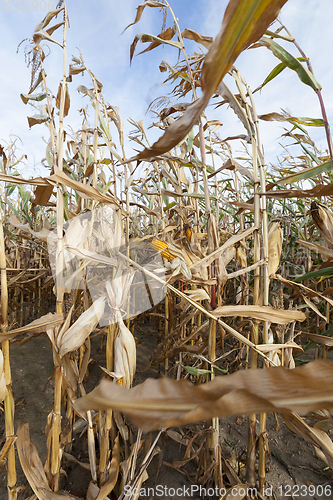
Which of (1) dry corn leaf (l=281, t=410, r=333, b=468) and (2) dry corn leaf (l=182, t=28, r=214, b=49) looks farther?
(2) dry corn leaf (l=182, t=28, r=214, b=49)

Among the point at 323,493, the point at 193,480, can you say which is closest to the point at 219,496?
the point at 193,480

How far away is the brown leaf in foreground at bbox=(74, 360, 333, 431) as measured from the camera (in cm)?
23

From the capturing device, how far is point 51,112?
804 mm

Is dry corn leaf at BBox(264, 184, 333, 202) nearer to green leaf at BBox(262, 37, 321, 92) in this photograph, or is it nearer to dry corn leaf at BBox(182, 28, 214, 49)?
green leaf at BBox(262, 37, 321, 92)

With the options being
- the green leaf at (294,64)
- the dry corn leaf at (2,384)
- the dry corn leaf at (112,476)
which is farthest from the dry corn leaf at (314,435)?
the green leaf at (294,64)

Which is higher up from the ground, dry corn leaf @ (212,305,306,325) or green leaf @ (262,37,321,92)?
green leaf @ (262,37,321,92)

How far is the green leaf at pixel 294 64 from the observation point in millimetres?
634

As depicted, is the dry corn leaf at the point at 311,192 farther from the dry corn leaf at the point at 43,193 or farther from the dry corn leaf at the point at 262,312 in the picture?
the dry corn leaf at the point at 43,193

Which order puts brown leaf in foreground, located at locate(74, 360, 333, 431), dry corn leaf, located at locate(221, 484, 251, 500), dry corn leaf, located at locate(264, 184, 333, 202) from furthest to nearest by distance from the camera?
dry corn leaf, located at locate(221, 484, 251, 500)
dry corn leaf, located at locate(264, 184, 333, 202)
brown leaf in foreground, located at locate(74, 360, 333, 431)

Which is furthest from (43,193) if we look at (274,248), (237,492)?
(237,492)

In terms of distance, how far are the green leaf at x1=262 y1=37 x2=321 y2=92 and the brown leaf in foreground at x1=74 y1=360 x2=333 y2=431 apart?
0.75 m

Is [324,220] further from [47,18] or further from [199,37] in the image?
[47,18]

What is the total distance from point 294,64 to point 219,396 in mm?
830

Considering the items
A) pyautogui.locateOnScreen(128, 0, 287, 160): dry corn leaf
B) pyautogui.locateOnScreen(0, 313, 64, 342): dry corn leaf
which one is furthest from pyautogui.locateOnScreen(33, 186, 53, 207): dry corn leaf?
pyautogui.locateOnScreen(128, 0, 287, 160): dry corn leaf
